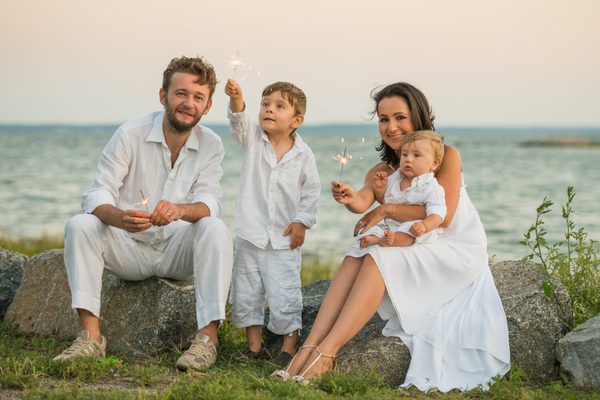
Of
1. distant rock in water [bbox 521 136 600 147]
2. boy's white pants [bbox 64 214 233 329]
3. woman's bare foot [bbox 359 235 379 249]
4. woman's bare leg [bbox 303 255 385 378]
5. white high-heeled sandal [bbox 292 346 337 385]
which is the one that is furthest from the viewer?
distant rock in water [bbox 521 136 600 147]

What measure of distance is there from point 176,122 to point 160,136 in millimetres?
184

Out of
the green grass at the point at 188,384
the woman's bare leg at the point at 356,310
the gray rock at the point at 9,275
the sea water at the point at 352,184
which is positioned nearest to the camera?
the green grass at the point at 188,384

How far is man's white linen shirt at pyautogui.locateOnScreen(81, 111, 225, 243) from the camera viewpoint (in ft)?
17.8

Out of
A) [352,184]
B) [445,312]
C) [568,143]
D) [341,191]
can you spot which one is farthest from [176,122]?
[568,143]

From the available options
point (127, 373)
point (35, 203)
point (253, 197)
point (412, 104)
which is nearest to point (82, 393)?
point (127, 373)

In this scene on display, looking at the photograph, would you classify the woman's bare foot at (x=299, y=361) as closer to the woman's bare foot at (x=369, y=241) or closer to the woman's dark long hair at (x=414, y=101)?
the woman's bare foot at (x=369, y=241)

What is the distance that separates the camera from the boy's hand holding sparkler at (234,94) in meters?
5.24

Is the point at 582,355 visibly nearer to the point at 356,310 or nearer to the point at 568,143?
the point at 356,310

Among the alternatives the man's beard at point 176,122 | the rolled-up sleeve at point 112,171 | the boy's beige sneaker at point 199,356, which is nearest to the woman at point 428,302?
the boy's beige sneaker at point 199,356

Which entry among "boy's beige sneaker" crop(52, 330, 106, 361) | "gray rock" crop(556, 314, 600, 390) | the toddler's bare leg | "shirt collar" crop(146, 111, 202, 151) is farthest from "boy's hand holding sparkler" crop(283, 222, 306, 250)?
"gray rock" crop(556, 314, 600, 390)

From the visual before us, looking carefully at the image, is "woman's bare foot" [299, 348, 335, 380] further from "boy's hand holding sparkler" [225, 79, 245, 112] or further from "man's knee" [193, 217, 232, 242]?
"boy's hand holding sparkler" [225, 79, 245, 112]

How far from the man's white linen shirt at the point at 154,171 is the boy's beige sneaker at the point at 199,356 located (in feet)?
2.51

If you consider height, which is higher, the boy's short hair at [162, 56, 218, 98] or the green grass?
the boy's short hair at [162, 56, 218, 98]

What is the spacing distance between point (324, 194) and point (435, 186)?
20.0m
